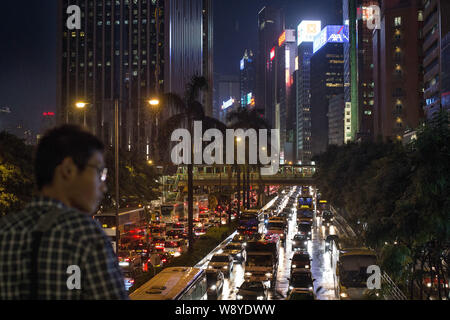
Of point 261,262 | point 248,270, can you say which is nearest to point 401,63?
point 261,262

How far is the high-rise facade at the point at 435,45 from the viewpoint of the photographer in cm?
5938

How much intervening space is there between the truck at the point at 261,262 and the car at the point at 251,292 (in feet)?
11.9

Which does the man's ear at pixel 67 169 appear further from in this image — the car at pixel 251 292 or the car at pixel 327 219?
the car at pixel 327 219

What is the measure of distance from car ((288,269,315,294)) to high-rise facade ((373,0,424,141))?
220ft

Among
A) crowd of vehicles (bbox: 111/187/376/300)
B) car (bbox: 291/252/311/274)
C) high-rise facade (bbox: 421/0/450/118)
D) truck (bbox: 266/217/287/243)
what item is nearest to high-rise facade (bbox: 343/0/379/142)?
high-rise facade (bbox: 421/0/450/118)

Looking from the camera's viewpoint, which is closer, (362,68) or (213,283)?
(213,283)

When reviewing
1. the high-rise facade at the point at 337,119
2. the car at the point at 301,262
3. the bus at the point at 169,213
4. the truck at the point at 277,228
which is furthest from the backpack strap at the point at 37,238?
the high-rise facade at the point at 337,119

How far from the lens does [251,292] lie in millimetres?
21219

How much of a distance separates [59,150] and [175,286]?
13525mm

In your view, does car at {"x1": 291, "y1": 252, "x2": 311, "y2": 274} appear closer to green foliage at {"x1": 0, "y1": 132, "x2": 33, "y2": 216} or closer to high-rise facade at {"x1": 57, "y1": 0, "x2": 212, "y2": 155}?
green foliage at {"x1": 0, "y1": 132, "x2": 33, "y2": 216}

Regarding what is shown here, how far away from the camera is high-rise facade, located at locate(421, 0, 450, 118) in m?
59.4

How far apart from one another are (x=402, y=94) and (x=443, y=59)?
34843 mm

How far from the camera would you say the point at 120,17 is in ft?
449

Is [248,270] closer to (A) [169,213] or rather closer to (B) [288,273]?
(B) [288,273]
